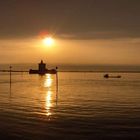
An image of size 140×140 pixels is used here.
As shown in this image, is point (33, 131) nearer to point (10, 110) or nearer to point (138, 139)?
point (138, 139)

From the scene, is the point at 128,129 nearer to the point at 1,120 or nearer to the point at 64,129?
the point at 64,129

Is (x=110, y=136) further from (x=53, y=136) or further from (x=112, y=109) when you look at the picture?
(x=112, y=109)

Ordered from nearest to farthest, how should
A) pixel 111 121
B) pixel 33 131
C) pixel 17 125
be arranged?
pixel 33 131 < pixel 17 125 < pixel 111 121

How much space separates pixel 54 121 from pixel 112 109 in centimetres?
1071

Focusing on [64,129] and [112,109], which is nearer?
[64,129]

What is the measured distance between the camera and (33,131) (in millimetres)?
26891

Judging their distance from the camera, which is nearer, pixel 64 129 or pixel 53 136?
pixel 53 136

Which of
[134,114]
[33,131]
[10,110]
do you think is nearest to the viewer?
[33,131]

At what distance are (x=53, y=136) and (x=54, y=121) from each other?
21.8 ft

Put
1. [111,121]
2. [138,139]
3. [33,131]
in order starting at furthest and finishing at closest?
1. [111,121]
2. [33,131]
3. [138,139]

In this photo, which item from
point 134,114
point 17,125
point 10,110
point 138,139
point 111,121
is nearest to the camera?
point 138,139

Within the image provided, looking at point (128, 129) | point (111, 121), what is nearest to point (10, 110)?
point (111, 121)

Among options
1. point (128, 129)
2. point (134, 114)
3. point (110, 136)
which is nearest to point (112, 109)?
point (134, 114)

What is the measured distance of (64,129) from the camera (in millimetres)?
28016
